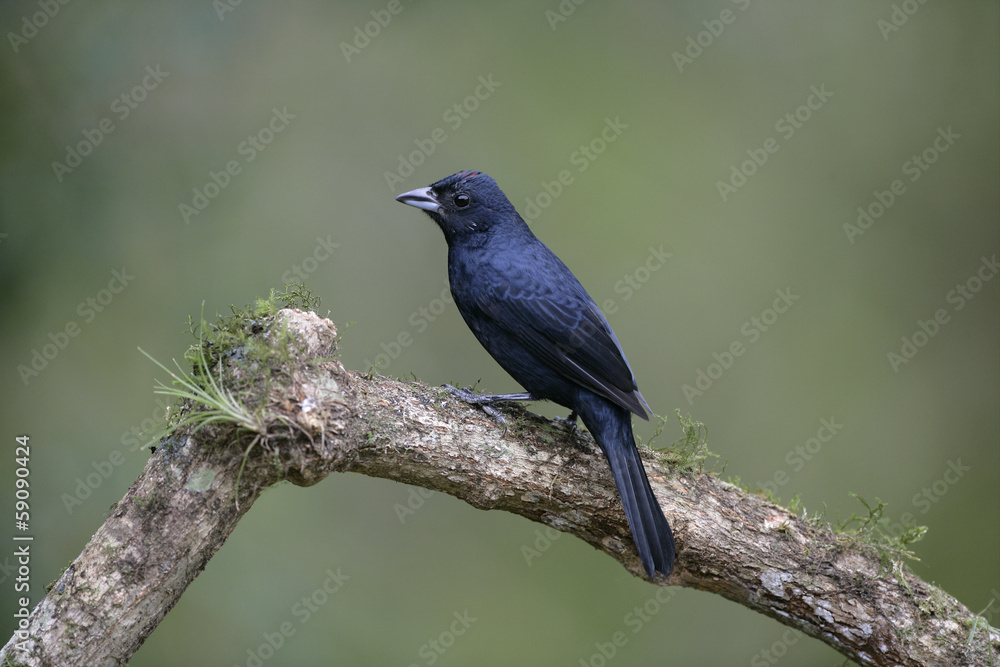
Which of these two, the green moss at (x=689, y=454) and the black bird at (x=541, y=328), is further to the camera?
the green moss at (x=689, y=454)

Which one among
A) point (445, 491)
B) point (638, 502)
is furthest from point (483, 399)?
point (638, 502)

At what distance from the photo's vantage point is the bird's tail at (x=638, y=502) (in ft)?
11.1

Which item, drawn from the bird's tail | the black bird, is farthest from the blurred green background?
the bird's tail

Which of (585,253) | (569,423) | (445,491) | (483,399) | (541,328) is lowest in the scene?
(445,491)

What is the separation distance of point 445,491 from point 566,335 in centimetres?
98

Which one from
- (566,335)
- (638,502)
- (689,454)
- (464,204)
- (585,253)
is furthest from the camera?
(585,253)

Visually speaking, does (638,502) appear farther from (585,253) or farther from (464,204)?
(585,253)

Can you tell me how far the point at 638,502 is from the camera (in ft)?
11.2

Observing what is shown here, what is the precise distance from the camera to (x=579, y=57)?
7.12 meters

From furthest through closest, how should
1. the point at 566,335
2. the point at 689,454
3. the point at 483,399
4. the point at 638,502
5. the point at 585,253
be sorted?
the point at 585,253
the point at 566,335
the point at 689,454
the point at 483,399
the point at 638,502

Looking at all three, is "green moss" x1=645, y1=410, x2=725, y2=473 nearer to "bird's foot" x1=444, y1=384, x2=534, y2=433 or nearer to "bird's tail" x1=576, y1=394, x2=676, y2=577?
"bird's tail" x1=576, y1=394, x2=676, y2=577

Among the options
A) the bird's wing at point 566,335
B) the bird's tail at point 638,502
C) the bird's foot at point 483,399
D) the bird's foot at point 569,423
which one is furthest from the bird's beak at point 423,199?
the bird's tail at point 638,502

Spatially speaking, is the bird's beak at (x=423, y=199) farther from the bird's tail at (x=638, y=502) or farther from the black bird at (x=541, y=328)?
the bird's tail at (x=638, y=502)

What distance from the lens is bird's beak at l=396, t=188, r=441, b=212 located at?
4.47 m
